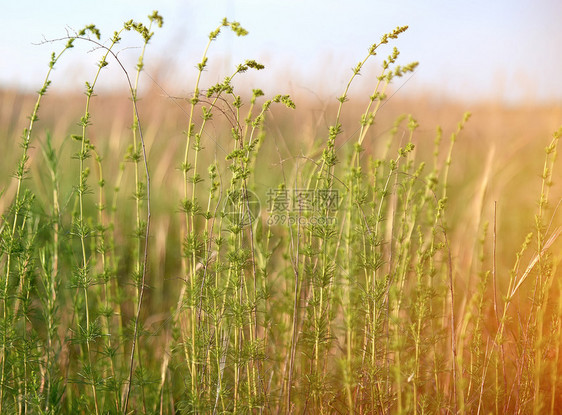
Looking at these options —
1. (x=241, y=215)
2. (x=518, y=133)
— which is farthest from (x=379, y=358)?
(x=518, y=133)

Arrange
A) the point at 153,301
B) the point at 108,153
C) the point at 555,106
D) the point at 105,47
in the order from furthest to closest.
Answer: the point at 108,153 < the point at 555,106 < the point at 153,301 < the point at 105,47

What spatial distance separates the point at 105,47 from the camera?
185 cm

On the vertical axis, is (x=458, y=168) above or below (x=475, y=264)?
above

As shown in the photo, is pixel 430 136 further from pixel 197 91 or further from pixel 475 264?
pixel 197 91

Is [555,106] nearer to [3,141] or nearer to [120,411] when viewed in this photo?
[120,411]

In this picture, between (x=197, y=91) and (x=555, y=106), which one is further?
(x=555, y=106)

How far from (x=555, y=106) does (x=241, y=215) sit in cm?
287

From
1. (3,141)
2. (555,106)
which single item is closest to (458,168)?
(555,106)

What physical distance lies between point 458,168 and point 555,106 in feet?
6.90

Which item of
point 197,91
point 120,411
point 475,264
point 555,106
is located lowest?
point 120,411

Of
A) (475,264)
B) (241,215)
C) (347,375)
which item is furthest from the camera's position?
(475,264)

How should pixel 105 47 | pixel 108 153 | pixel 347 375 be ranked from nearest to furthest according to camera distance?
pixel 347 375 < pixel 105 47 < pixel 108 153

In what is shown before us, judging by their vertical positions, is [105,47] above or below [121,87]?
below

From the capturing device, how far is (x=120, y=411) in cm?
214
